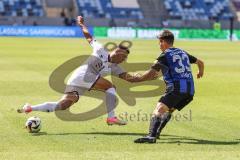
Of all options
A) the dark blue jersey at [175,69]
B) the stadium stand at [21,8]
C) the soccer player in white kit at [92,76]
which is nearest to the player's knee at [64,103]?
the soccer player in white kit at [92,76]

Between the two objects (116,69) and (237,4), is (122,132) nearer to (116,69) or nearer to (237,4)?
(116,69)

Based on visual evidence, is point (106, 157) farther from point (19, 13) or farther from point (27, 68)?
point (19, 13)

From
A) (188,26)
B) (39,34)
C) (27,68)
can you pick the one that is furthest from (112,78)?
(188,26)

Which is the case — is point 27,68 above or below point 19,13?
above

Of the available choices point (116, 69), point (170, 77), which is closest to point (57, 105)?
point (116, 69)

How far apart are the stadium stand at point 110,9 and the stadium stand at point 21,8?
20.2 feet

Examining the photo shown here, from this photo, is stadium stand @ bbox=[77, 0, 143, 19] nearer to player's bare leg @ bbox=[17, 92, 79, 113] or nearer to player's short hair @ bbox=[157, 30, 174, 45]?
player's bare leg @ bbox=[17, 92, 79, 113]

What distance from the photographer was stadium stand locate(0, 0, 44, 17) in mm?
78750

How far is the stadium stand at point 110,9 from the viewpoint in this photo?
273 feet

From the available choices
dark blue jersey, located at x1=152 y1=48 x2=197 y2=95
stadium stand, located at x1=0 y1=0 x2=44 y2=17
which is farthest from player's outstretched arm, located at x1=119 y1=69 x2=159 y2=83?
stadium stand, located at x1=0 y1=0 x2=44 y2=17

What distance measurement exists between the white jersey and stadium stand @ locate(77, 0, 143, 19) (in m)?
69.6

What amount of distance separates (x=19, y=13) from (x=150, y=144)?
231ft

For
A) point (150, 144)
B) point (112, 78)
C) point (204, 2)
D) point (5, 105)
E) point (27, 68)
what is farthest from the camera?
point (204, 2)

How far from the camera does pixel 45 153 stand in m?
9.95
